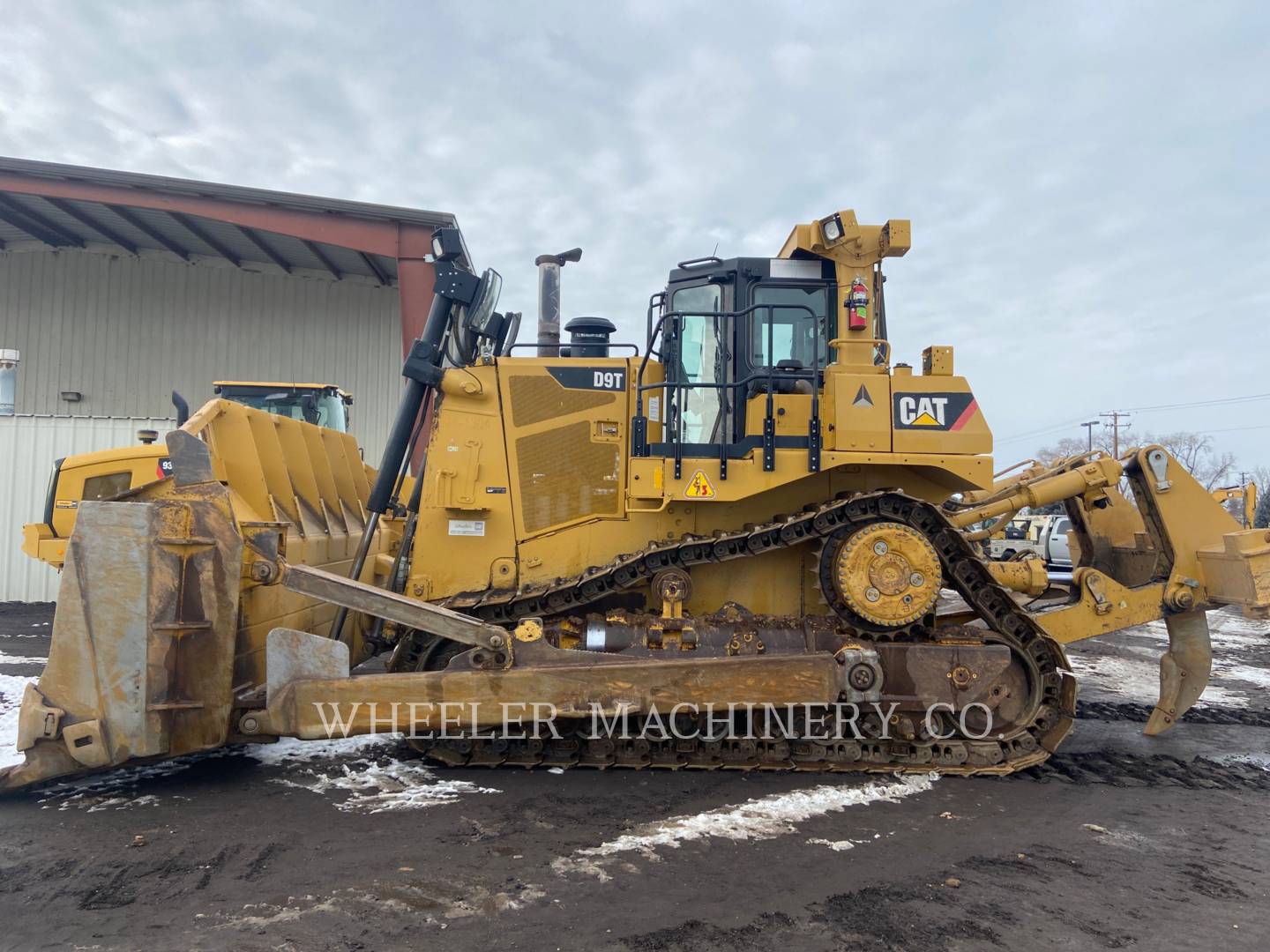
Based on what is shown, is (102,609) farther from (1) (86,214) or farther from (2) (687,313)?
(1) (86,214)

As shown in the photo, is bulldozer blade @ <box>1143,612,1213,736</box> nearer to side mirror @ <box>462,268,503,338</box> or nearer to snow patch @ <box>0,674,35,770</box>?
side mirror @ <box>462,268,503,338</box>

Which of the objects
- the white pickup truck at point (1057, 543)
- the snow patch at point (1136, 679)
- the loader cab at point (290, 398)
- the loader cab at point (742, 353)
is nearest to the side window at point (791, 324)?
the loader cab at point (742, 353)

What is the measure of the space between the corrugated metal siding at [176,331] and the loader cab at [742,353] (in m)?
12.2

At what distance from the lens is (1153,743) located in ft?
19.1

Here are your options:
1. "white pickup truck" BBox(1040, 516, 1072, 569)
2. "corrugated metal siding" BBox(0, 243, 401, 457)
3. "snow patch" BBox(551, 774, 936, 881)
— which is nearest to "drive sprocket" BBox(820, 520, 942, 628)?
"snow patch" BBox(551, 774, 936, 881)

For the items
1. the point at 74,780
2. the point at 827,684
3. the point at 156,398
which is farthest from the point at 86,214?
the point at 827,684

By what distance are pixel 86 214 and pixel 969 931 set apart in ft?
57.9

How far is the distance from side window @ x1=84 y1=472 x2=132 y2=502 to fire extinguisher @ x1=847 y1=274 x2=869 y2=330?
6.71m

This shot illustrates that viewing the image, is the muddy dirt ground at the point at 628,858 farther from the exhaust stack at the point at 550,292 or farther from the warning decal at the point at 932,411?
the exhaust stack at the point at 550,292

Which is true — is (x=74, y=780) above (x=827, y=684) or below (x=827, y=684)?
below

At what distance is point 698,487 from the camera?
16.2 feet

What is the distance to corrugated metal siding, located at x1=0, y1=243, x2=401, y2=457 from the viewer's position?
16469 millimetres

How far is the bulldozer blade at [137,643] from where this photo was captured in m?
4.10

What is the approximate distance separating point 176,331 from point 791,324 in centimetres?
1602
